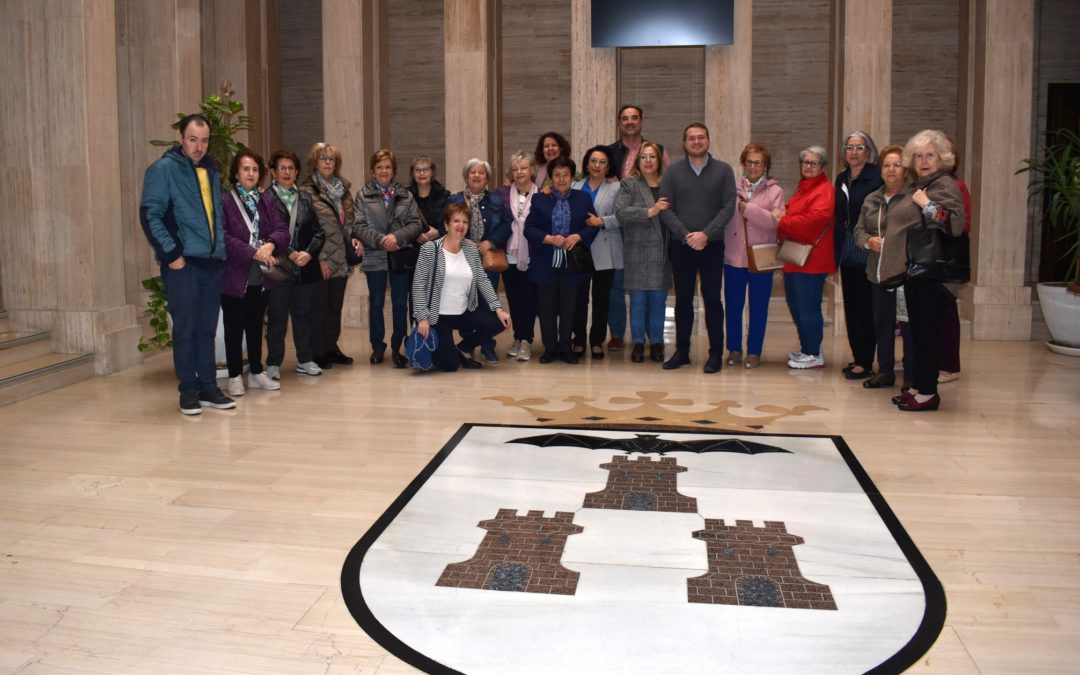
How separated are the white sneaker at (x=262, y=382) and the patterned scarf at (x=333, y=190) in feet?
4.42

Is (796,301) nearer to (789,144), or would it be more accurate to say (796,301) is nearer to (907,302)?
(907,302)

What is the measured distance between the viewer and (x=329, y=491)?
4.65m

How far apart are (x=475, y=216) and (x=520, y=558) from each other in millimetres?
4378

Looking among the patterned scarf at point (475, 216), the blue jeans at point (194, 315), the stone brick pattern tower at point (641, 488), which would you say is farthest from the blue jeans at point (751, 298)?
the blue jeans at point (194, 315)

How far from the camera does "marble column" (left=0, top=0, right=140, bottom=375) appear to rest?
7.42 metres

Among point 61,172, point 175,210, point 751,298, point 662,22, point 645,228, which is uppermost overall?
point 662,22

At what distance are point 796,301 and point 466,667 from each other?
5.26 meters

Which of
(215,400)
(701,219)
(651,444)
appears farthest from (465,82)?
(651,444)

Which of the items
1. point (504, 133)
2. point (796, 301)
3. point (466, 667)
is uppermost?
point (504, 133)

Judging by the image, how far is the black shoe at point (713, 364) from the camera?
7559mm

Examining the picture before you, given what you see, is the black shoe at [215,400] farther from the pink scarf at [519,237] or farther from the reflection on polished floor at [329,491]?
the pink scarf at [519,237]

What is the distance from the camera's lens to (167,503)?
4.50m

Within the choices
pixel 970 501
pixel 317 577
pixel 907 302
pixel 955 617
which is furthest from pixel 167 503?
pixel 907 302

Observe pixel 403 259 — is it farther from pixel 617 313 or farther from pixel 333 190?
pixel 617 313
